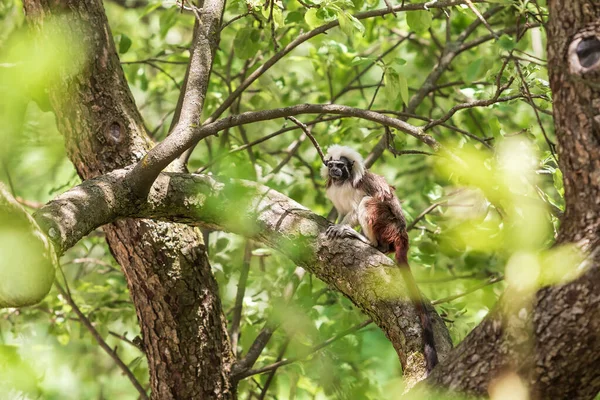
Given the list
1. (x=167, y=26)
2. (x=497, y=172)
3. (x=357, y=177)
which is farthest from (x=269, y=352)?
(x=497, y=172)

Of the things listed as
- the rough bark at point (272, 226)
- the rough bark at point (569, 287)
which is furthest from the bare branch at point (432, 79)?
the rough bark at point (569, 287)

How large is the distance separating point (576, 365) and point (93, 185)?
2.06 m

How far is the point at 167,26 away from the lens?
4.99 meters

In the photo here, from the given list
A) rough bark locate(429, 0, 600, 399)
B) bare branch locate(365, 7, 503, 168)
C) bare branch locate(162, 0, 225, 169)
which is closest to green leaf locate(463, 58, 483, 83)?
bare branch locate(365, 7, 503, 168)

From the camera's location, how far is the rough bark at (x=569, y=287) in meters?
2.33

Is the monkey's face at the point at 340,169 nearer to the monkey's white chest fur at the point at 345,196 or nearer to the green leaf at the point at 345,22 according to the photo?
the monkey's white chest fur at the point at 345,196

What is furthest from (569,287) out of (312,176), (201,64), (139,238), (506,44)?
(312,176)

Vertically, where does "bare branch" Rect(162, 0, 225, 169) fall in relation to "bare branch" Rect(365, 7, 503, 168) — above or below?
below

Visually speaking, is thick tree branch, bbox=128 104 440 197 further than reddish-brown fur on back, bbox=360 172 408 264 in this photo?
No

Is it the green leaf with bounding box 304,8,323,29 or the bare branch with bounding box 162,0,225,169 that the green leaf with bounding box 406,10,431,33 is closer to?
the green leaf with bounding box 304,8,323,29

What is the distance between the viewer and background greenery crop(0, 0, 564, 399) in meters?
3.59

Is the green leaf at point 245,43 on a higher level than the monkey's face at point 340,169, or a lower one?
higher

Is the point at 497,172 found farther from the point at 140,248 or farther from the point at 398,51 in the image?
the point at 398,51

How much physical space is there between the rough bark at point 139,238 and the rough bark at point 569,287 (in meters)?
1.92
